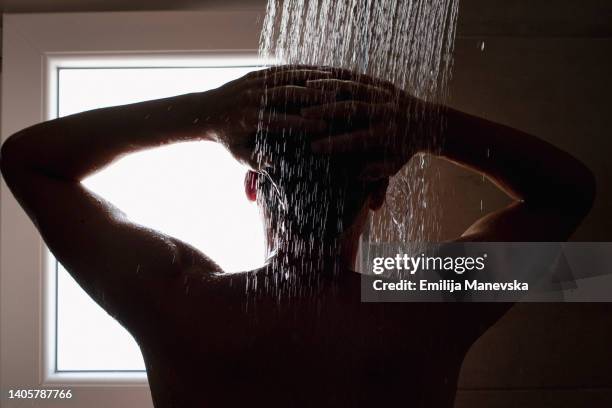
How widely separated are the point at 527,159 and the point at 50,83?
2.45 feet

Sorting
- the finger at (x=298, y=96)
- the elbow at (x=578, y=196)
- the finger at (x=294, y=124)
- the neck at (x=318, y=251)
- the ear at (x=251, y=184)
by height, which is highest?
the finger at (x=298, y=96)

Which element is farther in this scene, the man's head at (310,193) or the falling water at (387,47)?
the falling water at (387,47)

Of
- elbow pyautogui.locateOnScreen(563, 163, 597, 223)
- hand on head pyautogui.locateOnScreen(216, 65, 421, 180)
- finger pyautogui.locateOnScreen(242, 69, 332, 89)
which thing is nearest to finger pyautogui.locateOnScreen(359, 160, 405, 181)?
hand on head pyautogui.locateOnScreen(216, 65, 421, 180)

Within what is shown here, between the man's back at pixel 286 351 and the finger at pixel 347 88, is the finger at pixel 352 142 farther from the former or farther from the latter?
the man's back at pixel 286 351

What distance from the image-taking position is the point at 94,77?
0.90 m

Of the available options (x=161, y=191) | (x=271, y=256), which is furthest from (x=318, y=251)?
(x=161, y=191)

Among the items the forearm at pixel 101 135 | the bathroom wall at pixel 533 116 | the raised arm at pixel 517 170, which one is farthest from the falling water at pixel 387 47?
the forearm at pixel 101 135

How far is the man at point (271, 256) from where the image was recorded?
530 millimetres

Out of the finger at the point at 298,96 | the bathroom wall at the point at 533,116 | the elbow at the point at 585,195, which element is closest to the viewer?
the finger at the point at 298,96

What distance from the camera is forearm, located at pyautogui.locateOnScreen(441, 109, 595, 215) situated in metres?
0.61

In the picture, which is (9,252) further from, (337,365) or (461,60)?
(461,60)

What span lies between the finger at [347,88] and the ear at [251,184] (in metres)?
0.13

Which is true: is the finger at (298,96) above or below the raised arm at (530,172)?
above

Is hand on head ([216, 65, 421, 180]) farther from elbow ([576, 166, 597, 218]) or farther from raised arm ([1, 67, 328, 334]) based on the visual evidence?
elbow ([576, 166, 597, 218])
